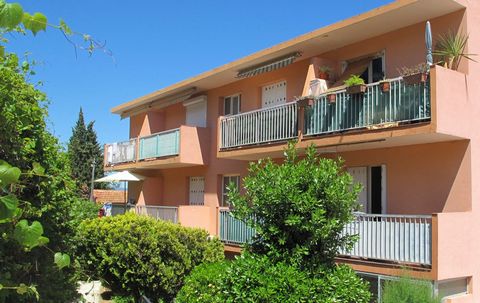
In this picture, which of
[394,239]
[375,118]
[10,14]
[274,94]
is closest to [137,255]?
[394,239]

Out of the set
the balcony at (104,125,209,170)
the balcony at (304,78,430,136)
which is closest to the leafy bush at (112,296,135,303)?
the balcony at (304,78,430,136)

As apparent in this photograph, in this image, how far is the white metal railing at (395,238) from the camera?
10969 millimetres

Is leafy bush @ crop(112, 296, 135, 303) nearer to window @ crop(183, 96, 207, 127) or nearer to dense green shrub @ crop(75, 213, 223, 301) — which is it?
dense green shrub @ crop(75, 213, 223, 301)

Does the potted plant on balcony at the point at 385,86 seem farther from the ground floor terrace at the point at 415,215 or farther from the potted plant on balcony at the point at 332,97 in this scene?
the ground floor terrace at the point at 415,215

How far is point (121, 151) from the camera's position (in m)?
25.9

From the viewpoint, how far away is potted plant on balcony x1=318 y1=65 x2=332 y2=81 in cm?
1516

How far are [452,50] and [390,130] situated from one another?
7.51 ft

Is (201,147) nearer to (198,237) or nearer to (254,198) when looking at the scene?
(198,237)

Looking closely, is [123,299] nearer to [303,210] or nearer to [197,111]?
[303,210]

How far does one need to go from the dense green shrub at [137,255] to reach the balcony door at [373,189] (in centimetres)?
498

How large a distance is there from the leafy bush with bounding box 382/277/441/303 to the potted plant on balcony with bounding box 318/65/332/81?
686 cm

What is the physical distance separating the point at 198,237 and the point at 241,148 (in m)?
4.42

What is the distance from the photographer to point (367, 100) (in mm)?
12703

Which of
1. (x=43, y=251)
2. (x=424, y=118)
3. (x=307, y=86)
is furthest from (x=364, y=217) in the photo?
(x=43, y=251)
